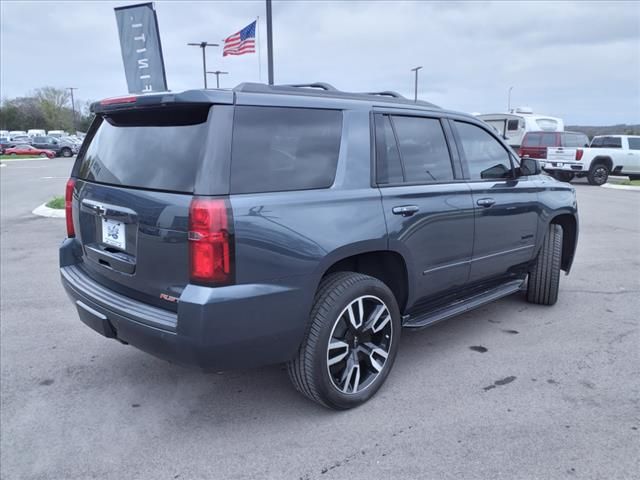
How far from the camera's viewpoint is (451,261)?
Result: 368 cm

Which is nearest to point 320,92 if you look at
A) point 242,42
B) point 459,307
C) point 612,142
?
point 459,307

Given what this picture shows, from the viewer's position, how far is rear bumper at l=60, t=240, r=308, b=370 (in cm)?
244

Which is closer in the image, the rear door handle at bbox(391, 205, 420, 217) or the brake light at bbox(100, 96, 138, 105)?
the brake light at bbox(100, 96, 138, 105)

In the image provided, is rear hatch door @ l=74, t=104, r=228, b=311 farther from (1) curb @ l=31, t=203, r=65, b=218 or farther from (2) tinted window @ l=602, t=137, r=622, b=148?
(2) tinted window @ l=602, t=137, r=622, b=148

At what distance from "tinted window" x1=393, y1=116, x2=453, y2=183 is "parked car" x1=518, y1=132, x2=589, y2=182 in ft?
53.6

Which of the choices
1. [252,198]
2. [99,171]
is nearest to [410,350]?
[252,198]

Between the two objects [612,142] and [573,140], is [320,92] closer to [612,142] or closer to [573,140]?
[573,140]

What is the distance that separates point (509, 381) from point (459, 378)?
0.33 meters

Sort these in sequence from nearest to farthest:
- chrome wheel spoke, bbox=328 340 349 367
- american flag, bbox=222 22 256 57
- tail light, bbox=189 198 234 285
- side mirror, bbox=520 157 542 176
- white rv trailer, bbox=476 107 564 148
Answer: tail light, bbox=189 198 234 285 → chrome wheel spoke, bbox=328 340 349 367 → side mirror, bbox=520 157 542 176 → american flag, bbox=222 22 256 57 → white rv trailer, bbox=476 107 564 148

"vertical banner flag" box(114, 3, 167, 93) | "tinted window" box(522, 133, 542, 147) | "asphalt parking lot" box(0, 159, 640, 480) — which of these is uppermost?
"vertical banner flag" box(114, 3, 167, 93)

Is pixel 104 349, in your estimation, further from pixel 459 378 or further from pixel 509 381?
pixel 509 381

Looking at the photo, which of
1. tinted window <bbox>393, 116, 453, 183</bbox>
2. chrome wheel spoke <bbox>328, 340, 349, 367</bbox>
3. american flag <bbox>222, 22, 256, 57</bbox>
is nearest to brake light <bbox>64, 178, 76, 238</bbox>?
chrome wheel spoke <bbox>328, 340, 349, 367</bbox>

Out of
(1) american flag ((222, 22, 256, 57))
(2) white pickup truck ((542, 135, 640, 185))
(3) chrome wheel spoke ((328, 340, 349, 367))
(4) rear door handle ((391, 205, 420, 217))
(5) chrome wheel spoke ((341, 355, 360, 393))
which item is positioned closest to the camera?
(3) chrome wheel spoke ((328, 340, 349, 367))

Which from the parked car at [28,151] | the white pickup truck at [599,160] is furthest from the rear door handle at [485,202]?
the parked car at [28,151]
